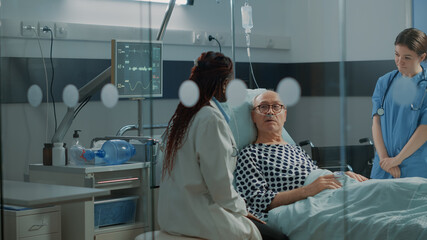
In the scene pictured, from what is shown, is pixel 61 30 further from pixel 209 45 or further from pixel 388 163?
pixel 388 163

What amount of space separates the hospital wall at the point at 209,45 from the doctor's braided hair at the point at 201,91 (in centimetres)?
4

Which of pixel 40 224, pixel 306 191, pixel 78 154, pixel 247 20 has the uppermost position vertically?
pixel 247 20

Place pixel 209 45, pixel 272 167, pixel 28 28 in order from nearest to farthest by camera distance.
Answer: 1. pixel 209 45
2. pixel 272 167
3. pixel 28 28

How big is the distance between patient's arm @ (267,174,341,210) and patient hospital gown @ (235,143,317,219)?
0.02m

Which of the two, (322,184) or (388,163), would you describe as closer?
(322,184)

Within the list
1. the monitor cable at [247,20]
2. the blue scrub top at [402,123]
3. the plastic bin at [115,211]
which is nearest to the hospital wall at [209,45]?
the monitor cable at [247,20]

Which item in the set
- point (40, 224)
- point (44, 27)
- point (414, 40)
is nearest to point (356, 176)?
point (414, 40)

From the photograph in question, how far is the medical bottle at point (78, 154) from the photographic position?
212 cm

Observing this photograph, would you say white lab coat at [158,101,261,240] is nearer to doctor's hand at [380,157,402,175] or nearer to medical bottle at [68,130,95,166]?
medical bottle at [68,130,95,166]

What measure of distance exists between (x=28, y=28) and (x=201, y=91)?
83 centimetres

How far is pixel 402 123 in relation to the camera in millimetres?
2096

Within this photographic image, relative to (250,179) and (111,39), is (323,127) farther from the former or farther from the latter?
(111,39)

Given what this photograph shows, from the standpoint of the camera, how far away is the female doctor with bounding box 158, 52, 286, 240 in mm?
1857

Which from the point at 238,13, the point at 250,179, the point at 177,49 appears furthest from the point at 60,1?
the point at 250,179
